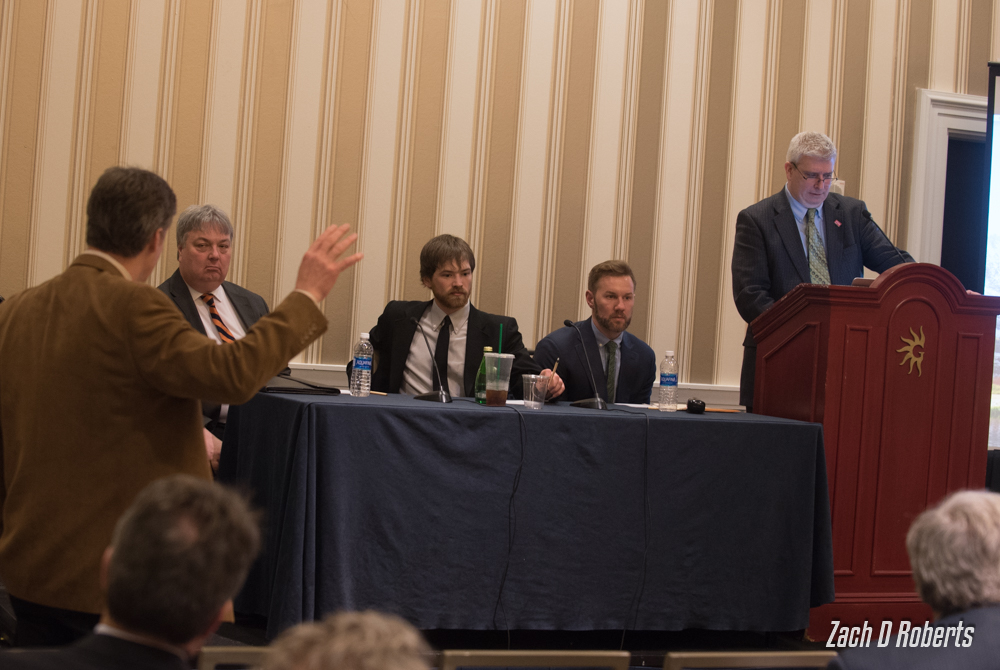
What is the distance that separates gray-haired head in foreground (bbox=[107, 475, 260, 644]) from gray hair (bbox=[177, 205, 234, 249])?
2720 millimetres

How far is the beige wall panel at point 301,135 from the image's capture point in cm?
480

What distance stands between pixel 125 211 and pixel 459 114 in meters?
3.33

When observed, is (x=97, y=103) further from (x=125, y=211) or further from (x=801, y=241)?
(x=801, y=241)

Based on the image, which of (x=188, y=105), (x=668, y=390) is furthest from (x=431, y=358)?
(x=188, y=105)

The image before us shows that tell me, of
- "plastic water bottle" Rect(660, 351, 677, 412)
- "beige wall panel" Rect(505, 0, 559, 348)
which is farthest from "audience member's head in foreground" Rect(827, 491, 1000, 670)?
"beige wall panel" Rect(505, 0, 559, 348)

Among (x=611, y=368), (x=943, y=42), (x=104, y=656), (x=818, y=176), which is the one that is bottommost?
(x=104, y=656)

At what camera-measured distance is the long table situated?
2.74m

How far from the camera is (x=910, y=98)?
18.3 ft

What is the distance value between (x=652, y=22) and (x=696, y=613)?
11.3ft

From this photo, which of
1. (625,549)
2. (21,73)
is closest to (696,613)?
(625,549)

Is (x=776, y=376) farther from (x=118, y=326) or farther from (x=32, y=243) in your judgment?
(x=32, y=243)

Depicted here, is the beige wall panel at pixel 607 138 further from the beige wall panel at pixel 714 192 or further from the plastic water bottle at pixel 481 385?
the plastic water bottle at pixel 481 385

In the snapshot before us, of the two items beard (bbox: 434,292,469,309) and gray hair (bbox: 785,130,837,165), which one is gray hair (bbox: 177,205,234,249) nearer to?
beard (bbox: 434,292,469,309)

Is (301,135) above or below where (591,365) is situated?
above
